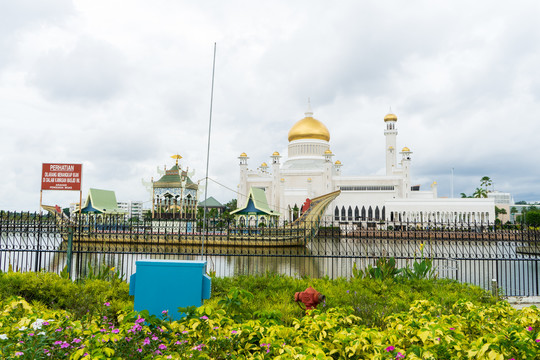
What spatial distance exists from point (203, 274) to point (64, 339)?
161 centimetres

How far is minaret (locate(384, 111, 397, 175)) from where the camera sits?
53719mm

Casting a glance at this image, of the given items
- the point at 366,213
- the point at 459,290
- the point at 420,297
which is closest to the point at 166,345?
the point at 420,297

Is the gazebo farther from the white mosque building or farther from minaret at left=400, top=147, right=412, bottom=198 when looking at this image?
minaret at left=400, top=147, right=412, bottom=198

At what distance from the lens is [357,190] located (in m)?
49.0

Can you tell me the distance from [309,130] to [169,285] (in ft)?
181

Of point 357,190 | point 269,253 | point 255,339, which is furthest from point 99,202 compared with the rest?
point 255,339

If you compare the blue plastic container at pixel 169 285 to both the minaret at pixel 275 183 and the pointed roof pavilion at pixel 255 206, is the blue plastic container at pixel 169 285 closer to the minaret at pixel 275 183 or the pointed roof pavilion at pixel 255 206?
the pointed roof pavilion at pixel 255 206

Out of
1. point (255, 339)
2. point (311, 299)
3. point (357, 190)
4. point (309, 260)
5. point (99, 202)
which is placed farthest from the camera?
point (357, 190)

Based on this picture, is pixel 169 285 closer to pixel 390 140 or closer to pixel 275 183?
pixel 275 183

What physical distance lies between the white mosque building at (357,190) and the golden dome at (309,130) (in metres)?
3.85

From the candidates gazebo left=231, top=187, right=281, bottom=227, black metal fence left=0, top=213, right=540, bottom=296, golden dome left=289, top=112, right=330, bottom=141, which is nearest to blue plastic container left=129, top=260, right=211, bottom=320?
black metal fence left=0, top=213, right=540, bottom=296

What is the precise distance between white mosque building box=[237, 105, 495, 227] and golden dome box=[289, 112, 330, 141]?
3.85 m

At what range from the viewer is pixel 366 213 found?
157ft

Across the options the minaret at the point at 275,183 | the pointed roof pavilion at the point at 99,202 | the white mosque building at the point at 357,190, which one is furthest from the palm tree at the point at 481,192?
the pointed roof pavilion at the point at 99,202
